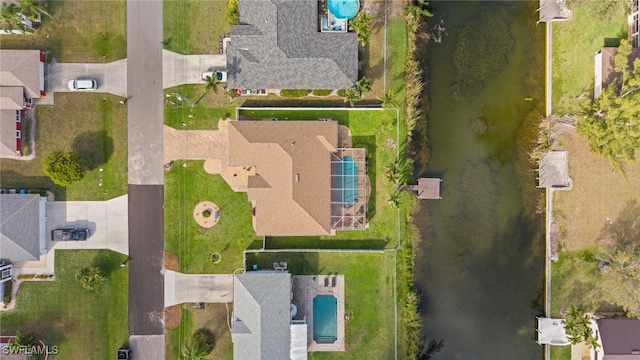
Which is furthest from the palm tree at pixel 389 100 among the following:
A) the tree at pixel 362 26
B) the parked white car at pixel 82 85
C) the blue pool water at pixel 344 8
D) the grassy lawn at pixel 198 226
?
the parked white car at pixel 82 85

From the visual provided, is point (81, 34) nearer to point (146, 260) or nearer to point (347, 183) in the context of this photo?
point (146, 260)

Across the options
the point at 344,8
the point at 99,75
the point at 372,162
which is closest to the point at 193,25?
the point at 99,75

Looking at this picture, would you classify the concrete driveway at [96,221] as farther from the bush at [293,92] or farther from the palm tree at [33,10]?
the bush at [293,92]

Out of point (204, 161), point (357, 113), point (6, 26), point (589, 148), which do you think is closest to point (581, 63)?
point (589, 148)

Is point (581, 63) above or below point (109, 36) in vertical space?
below

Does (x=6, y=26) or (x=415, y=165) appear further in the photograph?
(x=415, y=165)

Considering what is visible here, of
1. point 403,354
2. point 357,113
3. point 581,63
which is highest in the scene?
point 581,63

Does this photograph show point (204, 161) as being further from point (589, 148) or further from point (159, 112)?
point (589, 148)
